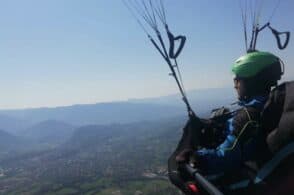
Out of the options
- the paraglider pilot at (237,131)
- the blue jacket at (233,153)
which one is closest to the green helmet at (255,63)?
the paraglider pilot at (237,131)

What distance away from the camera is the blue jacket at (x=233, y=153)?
3.44 m

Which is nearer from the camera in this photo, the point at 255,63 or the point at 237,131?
the point at 237,131

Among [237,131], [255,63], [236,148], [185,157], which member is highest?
[255,63]

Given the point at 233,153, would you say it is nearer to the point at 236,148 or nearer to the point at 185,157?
the point at 236,148

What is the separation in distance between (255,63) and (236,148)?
1026 millimetres

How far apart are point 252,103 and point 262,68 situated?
504 mm

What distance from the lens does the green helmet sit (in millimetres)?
3926

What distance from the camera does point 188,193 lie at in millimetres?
3877

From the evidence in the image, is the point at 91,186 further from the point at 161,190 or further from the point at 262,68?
the point at 262,68

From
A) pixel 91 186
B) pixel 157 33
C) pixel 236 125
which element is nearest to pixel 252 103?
pixel 236 125

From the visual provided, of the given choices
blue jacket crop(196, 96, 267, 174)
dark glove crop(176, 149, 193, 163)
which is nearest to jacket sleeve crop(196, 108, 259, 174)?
blue jacket crop(196, 96, 267, 174)

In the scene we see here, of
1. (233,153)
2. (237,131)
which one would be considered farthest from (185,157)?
(237,131)

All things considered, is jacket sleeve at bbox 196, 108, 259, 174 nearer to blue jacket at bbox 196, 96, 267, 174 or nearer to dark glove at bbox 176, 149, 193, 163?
blue jacket at bbox 196, 96, 267, 174

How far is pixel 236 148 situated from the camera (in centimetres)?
353
